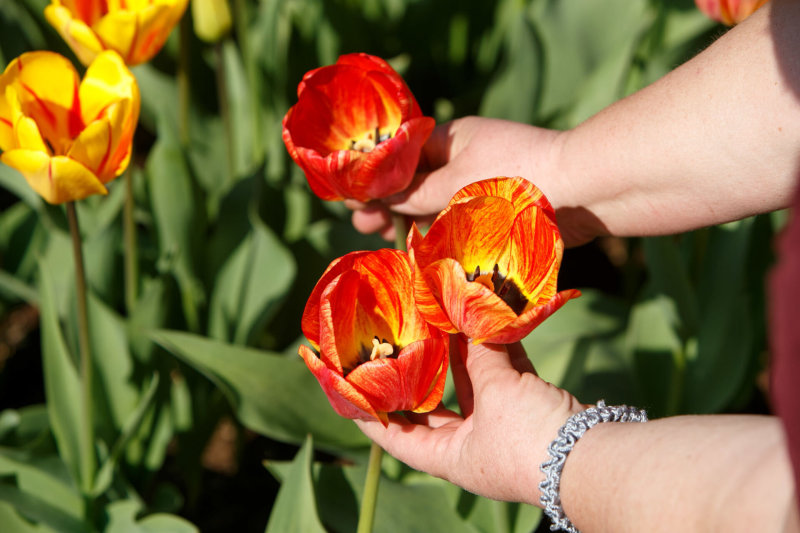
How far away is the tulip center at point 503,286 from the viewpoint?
95cm

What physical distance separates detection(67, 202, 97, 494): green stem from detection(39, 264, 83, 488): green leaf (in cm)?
2

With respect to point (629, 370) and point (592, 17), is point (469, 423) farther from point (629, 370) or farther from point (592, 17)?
point (592, 17)

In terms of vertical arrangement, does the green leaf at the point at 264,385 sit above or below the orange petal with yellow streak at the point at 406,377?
below

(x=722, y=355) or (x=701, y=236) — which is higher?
(x=701, y=236)

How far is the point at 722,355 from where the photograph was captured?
1.57 metres

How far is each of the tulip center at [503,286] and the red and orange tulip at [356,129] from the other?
178 mm

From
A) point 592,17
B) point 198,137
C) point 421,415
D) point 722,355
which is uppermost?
point 592,17

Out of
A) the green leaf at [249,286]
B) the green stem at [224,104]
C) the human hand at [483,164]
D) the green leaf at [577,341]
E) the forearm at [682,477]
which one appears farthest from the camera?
the green stem at [224,104]

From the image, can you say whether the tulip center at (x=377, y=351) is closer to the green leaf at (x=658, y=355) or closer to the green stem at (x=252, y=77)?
the green leaf at (x=658, y=355)

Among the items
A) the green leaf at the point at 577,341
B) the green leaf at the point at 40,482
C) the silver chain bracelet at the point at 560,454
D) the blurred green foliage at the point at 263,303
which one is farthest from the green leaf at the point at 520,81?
the green leaf at the point at 40,482

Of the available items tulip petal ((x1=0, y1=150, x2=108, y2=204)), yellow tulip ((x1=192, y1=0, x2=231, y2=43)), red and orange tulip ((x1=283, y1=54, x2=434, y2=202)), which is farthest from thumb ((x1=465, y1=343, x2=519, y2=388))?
yellow tulip ((x1=192, y1=0, x2=231, y2=43))

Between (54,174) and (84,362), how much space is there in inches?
13.5

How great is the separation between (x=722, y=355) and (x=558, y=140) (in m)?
0.70

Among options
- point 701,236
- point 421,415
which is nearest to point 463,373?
point 421,415
